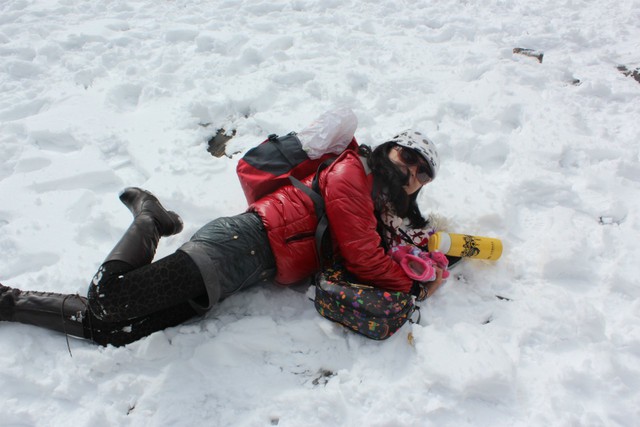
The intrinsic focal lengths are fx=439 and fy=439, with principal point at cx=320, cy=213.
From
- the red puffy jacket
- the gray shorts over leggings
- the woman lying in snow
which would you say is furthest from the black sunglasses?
the gray shorts over leggings

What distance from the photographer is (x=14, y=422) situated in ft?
8.14

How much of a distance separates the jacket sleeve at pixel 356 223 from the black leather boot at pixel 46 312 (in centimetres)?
179

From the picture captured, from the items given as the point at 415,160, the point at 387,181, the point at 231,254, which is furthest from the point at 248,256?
the point at 415,160

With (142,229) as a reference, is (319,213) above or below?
below

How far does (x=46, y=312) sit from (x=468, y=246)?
3.05 meters

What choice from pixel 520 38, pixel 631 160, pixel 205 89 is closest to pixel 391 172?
pixel 631 160

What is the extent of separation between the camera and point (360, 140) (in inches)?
179

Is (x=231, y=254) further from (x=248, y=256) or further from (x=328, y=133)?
(x=328, y=133)

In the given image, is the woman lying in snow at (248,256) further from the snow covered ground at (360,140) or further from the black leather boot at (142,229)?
the snow covered ground at (360,140)

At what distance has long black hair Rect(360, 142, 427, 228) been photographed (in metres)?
3.11

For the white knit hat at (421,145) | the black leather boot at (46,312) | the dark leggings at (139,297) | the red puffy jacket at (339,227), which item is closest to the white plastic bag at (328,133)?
the red puffy jacket at (339,227)

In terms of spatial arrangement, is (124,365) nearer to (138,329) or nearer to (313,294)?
(138,329)

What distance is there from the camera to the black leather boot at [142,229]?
278 cm

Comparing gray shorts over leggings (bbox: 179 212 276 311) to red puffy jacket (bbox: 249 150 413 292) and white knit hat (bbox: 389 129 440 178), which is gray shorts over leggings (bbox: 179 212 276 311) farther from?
white knit hat (bbox: 389 129 440 178)
